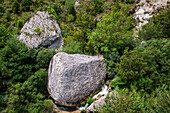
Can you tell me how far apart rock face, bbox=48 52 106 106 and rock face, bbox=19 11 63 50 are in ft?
23.4

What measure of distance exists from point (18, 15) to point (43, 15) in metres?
8.76

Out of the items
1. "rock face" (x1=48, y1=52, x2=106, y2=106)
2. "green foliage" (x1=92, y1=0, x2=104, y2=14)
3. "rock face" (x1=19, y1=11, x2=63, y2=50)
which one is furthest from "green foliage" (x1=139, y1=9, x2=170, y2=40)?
"rock face" (x1=19, y1=11, x2=63, y2=50)

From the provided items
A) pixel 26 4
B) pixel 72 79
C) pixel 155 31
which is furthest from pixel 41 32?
pixel 155 31

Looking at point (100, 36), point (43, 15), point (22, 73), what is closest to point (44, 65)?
point (22, 73)

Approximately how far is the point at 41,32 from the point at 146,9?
91.6ft

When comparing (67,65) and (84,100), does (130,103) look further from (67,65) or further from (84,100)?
(67,65)

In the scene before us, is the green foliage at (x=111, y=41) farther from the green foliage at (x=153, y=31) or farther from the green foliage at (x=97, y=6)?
the green foliage at (x=97, y=6)

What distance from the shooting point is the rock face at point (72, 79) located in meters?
13.5

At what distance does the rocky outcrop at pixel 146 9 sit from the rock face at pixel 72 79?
60.3 feet

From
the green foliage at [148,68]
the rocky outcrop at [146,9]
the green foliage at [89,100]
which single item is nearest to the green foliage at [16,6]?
the green foliage at [89,100]

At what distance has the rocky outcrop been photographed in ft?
77.8

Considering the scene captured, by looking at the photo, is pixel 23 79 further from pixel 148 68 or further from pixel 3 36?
pixel 148 68

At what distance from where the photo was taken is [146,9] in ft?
83.8

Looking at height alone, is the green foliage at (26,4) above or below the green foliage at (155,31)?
above
